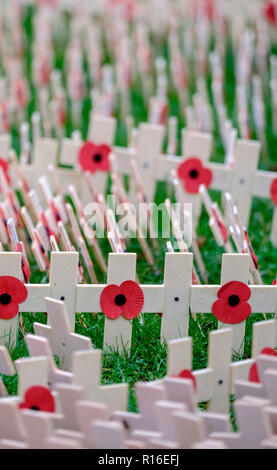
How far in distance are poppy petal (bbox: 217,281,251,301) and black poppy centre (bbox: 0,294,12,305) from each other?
0.86 m

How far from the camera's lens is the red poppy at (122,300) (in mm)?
3229

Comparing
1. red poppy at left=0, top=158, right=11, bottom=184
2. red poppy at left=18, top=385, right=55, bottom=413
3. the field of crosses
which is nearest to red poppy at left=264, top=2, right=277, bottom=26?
the field of crosses

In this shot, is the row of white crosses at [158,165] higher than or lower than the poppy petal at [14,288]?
higher

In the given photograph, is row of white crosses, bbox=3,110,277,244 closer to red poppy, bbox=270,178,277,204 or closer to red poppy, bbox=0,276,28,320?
red poppy, bbox=270,178,277,204

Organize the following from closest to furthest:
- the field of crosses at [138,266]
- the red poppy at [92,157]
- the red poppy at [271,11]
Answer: the field of crosses at [138,266] → the red poppy at [92,157] → the red poppy at [271,11]

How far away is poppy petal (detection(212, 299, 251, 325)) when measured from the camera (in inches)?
127

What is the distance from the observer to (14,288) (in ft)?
10.5

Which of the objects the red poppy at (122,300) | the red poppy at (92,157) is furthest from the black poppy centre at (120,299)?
the red poppy at (92,157)

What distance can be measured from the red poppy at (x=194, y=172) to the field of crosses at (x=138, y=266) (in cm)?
1

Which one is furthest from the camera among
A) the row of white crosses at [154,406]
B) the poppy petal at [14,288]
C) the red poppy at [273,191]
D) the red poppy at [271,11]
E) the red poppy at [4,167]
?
the red poppy at [271,11]

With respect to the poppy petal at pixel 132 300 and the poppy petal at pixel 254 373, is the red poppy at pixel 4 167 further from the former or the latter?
the poppy petal at pixel 254 373

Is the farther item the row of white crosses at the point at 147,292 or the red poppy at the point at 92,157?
the red poppy at the point at 92,157

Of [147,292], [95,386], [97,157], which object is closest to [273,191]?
[97,157]
